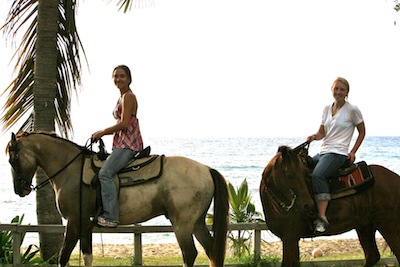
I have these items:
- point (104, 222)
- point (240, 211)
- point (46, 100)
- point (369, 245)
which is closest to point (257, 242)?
point (240, 211)

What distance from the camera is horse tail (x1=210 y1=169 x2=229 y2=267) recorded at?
7312 mm

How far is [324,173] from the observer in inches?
282

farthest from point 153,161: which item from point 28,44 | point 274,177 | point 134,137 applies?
point 28,44

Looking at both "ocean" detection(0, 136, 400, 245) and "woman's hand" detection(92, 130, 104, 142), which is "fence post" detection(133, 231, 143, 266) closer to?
"woman's hand" detection(92, 130, 104, 142)

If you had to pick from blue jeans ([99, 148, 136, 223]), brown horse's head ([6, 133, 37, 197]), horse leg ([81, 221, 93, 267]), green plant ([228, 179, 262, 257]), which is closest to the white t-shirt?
blue jeans ([99, 148, 136, 223])

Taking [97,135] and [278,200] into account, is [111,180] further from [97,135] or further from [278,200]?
[278,200]

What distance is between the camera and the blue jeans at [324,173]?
712 cm

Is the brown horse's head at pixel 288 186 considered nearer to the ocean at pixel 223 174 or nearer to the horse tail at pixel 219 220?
the horse tail at pixel 219 220

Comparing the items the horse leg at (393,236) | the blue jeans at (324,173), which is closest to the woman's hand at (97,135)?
the blue jeans at (324,173)

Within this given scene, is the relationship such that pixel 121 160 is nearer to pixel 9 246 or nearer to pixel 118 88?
pixel 118 88

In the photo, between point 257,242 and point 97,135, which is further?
point 257,242

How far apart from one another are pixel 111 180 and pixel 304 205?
84.0 inches

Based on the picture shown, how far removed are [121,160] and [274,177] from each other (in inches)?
67.2

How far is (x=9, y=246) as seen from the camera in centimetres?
948
